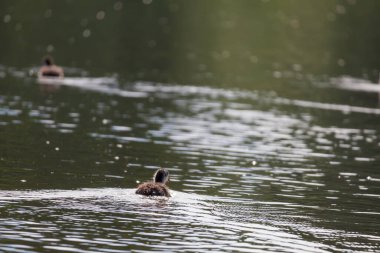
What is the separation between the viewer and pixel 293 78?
7481 centimetres

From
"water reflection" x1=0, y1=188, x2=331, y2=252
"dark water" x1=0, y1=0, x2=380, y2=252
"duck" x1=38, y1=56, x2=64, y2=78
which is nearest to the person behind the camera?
"water reflection" x1=0, y1=188, x2=331, y2=252

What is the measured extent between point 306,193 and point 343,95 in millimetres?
32799

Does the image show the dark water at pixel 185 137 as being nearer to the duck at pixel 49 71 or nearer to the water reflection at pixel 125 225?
the water reflection at pixel 125 225

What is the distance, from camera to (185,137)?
46812mm

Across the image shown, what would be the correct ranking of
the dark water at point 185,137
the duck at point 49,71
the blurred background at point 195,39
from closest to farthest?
the dark water at point 185,137 < the duck at point 49,71 < the blurred background at point 195,39

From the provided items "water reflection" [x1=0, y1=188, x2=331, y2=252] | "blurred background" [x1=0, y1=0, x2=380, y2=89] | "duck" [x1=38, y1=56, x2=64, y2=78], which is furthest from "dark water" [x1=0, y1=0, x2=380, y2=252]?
"duck" [x1=38, y1=56, x2=64, y2=78]

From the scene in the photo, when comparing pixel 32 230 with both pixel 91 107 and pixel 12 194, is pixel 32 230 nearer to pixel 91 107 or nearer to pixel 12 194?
pixel 12 194

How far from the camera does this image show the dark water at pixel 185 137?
88.2ft

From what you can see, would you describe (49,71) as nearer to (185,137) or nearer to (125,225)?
(185,137)

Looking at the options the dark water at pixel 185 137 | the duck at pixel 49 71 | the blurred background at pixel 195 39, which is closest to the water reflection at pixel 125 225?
the dark water at pixel 185 137

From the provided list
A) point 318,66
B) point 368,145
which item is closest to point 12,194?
point 368,145

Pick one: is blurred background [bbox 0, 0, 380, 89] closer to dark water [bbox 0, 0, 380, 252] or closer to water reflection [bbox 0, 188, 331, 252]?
dark water [bbox 0, 0, 380, 252]

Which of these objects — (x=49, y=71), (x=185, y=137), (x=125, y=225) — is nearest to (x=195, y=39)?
(x=49, y=71)

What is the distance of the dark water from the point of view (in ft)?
88.2
